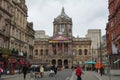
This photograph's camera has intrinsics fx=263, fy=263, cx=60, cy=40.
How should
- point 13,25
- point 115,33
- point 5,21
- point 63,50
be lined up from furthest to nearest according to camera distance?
point 63,50
point 115,33
point 13,25
point 5,21

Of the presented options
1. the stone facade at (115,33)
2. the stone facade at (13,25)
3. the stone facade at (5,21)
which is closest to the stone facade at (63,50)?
the stone facade at (13,25)

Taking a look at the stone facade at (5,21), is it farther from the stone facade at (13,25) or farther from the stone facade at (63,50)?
the stone facade at (63,50)

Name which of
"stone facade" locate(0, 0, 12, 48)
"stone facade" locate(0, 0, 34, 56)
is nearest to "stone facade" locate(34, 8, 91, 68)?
"stone facade" locate(0, 0, 34, 56)

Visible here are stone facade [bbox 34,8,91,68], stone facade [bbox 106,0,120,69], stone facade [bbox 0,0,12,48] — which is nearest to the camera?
stone facade [bbox 0,0,12,48]

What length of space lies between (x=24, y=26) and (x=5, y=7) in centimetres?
1695

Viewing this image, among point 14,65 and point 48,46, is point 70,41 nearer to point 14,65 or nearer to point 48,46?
point 48,46

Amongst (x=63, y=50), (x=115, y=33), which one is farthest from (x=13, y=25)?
(x=63, y=50)

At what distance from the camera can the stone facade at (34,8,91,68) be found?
5044 inches

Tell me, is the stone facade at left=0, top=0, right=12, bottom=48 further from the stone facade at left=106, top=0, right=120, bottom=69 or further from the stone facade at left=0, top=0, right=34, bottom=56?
the stone facade at left=106, top=0, right=120, bottom=69

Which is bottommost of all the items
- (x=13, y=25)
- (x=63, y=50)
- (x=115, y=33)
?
(x=63, y=50)

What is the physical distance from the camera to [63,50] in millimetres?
130625

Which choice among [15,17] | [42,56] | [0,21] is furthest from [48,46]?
[0,21]

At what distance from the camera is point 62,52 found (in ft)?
429

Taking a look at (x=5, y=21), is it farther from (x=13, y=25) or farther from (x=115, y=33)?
(x=115, y=33)
